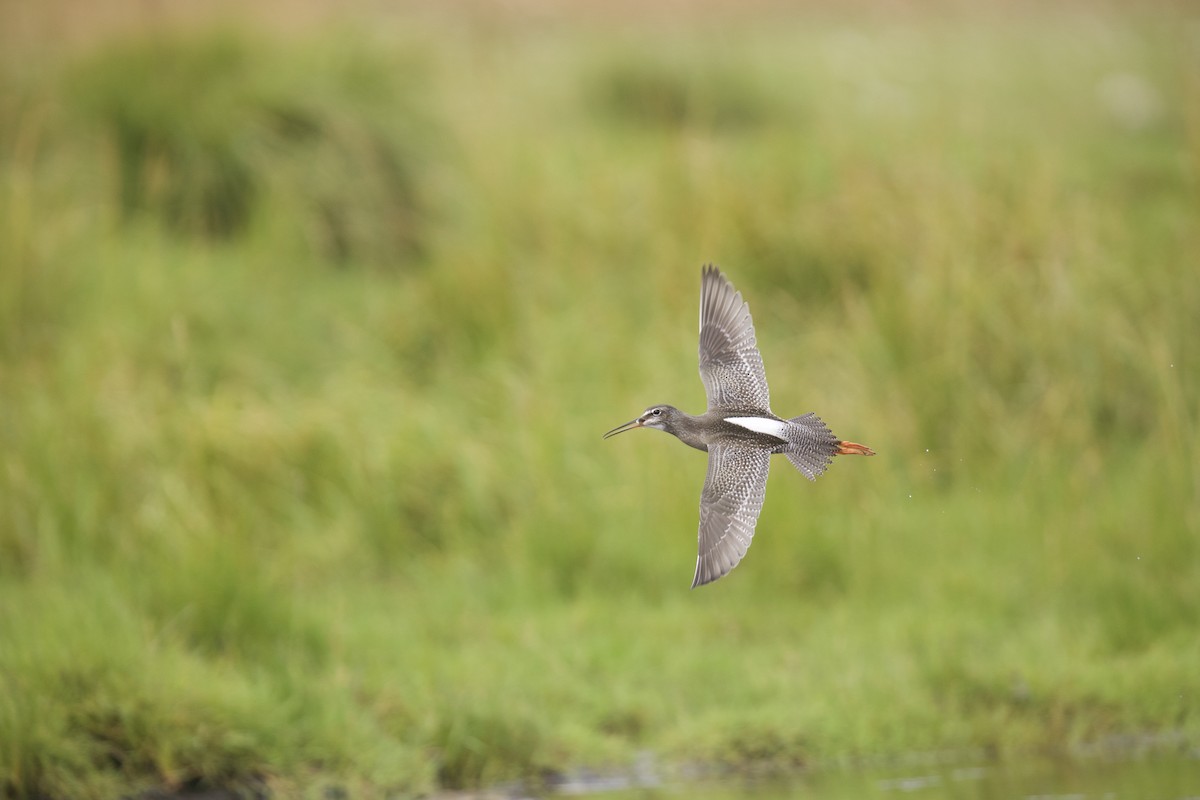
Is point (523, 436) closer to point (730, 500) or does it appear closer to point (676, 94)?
point (730, 500)

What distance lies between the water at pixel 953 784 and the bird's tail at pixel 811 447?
2.55m

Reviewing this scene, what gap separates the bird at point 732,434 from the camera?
126 inches

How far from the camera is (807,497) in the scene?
780 centimetres

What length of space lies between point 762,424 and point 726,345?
1.32ft

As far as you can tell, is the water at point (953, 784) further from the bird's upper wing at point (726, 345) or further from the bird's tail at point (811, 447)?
the bird's tail at point (811, 447)

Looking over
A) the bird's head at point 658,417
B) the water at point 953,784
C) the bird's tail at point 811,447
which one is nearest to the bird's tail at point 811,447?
the bird's tail at point 811,447

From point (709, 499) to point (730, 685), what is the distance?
331 cm

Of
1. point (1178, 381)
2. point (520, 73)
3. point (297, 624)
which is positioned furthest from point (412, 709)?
point (520, 73)

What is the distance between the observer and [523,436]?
8055 mm

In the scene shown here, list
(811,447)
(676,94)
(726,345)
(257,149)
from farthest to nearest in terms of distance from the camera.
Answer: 1. (676,94)
2. (257,149)
3. (726,345)
4. (811,447)

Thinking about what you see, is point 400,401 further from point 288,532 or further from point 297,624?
point 297,624

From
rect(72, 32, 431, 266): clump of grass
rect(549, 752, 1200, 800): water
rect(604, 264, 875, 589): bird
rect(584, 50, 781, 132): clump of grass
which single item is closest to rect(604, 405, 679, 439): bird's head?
rect(604, 264, 875, 589): bird

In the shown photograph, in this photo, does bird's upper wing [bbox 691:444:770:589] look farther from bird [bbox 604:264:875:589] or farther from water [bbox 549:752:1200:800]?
water [bbox 549:752:1200:800]

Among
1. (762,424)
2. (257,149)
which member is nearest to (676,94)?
(257,149)
